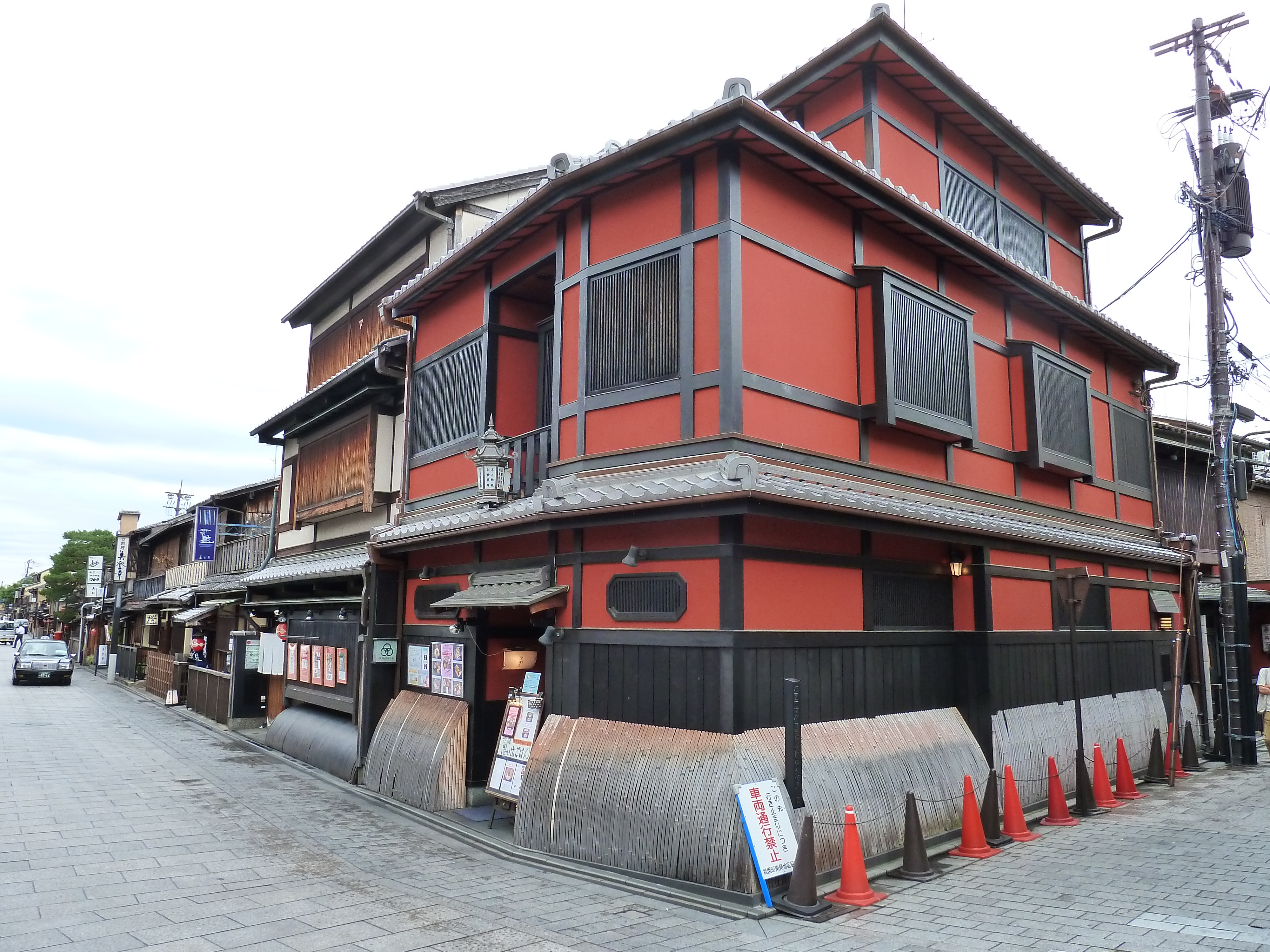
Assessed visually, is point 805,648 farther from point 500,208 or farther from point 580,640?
point 500,208

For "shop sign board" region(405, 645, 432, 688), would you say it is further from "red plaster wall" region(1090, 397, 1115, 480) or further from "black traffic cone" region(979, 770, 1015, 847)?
"red plaster wall" region(1090, 397, 1115, 480)

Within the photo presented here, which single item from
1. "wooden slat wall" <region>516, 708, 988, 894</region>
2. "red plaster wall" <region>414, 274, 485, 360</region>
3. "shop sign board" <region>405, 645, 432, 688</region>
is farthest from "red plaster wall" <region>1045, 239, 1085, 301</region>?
"shop sign board" <region>405, 645, 432, 688</region>

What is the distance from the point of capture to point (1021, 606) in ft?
40.0

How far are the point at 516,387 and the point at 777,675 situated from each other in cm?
612

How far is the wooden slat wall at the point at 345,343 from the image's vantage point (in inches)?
723

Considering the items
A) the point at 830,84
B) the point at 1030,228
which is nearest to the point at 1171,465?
the point at 1030,228

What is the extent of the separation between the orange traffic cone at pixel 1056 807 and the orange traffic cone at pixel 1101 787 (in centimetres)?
94

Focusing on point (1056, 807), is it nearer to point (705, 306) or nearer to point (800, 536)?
point (800, 536)

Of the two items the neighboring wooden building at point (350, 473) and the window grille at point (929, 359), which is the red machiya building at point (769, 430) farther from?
the neighboring wooden building at point (350, 473)

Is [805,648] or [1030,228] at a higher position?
[1030,228]

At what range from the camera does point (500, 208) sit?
16.1m

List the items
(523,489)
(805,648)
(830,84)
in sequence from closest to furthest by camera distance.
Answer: (805,648) < (523,489) < (830,84)

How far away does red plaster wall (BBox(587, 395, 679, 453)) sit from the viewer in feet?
29.5

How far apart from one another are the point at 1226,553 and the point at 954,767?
925 centimetres
